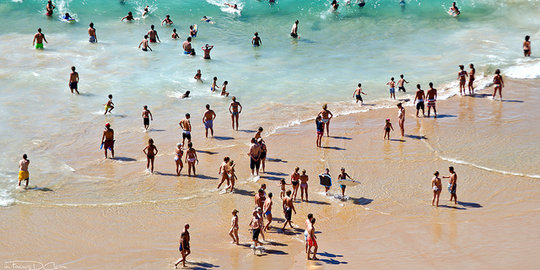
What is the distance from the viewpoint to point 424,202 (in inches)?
701

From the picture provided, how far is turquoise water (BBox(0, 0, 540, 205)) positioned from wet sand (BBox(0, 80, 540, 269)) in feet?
6.12

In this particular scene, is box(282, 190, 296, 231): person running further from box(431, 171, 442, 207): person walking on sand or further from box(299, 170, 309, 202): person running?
box(431, 171, 442, 207): person walking on sand

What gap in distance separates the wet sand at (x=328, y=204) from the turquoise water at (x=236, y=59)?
187cm

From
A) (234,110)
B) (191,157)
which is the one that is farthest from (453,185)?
(234,110)

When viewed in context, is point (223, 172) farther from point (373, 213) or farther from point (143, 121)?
point (143, 121)

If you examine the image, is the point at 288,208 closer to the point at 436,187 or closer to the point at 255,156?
the point at 255,156

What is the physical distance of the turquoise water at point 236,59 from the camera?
82.2ft

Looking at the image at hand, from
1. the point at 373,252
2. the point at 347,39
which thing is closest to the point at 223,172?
the point at 373,252

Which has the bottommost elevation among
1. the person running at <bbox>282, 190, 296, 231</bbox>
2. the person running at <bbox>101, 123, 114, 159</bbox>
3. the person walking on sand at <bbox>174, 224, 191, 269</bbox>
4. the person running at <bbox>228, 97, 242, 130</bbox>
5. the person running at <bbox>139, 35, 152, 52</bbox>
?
the person walking on sand at <bbox>174, 224, 191, 269</bbox>

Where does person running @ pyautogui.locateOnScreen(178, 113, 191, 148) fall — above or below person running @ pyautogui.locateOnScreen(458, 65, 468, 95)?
below

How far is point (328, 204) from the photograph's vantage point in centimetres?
1788

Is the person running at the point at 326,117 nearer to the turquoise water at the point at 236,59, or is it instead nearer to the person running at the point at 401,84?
the turquoise water at the point at 236,59

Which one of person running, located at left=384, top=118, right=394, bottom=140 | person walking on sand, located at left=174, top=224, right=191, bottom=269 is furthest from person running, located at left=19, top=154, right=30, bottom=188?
person running, located at left=384, top=118, right=394, bottom=140

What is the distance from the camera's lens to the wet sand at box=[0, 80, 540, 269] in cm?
1498
